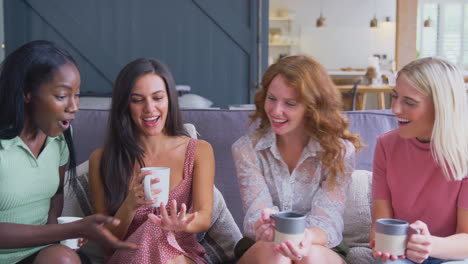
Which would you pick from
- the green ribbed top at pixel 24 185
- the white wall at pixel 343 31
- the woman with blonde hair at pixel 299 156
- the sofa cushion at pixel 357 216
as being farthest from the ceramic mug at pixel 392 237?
the white wall at pixel 343 31

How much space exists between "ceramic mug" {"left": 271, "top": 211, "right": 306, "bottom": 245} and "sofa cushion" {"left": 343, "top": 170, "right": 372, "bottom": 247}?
72 cm

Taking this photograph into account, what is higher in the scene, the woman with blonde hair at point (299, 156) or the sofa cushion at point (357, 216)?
the woman with blonde hair at point (299, 156)

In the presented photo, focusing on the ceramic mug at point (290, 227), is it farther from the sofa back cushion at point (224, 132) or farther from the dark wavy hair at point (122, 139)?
the sofa back cushion at point (224, 132)

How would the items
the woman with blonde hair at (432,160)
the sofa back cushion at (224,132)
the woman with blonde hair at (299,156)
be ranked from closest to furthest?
the woman with blonde hair at (432,160) → the woman with blonde hair at (299,156) → the sofa back cushion at (224,132)

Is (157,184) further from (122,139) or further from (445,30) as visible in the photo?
A: (445,30)

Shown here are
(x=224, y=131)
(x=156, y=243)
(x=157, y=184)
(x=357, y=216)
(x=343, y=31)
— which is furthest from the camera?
(x=343, y=31)

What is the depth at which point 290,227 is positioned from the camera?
4.17 ft

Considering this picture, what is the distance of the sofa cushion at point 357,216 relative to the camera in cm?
196

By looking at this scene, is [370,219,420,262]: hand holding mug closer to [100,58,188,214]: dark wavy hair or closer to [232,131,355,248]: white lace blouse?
[232,131,355,248]: white lace blouse

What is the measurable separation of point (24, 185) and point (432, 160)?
1227 millimetres

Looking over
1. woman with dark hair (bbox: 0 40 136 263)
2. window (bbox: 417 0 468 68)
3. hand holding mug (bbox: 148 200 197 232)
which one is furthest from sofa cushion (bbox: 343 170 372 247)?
window (bbox: 417 0 468 68)

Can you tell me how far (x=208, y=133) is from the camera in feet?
7.20

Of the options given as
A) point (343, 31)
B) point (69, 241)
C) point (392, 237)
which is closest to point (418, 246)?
point (392, 237)

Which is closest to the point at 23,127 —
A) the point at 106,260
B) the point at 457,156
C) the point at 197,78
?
the point at 106,260
